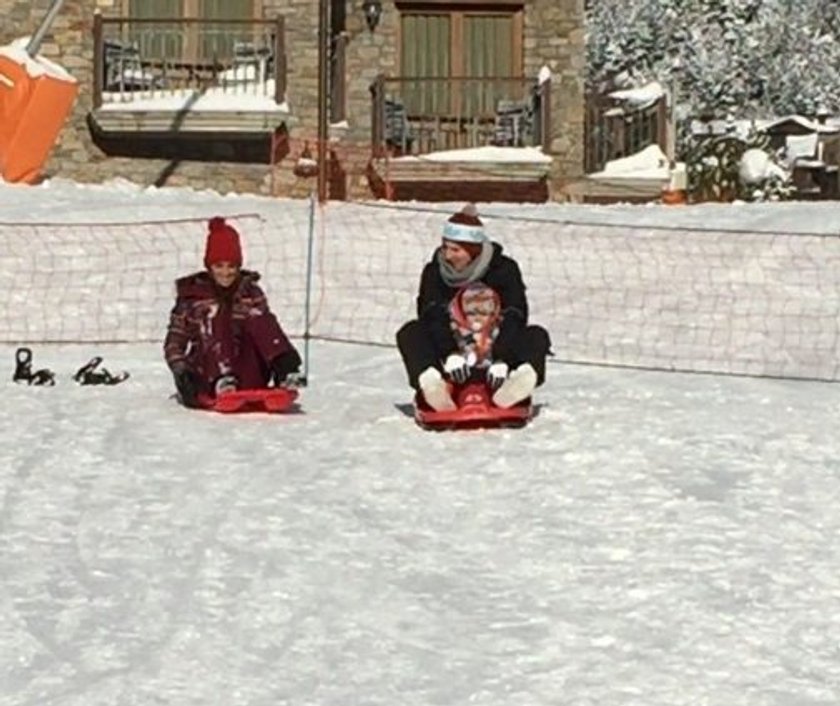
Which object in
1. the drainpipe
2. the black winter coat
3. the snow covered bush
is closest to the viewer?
the black winter coat

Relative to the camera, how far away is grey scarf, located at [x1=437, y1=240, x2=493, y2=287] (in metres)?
10.5

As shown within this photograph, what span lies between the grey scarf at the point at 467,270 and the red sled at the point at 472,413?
0.58 meters

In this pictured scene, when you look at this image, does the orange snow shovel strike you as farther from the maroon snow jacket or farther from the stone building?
the maroon snow jacket

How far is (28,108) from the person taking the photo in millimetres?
23641

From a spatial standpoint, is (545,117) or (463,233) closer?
(463,233)

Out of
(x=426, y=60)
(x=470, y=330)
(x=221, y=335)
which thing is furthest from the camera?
(x=426, y=60)

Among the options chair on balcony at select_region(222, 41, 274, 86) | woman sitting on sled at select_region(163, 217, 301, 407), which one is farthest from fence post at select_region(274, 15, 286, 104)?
woman sitting on sled at select_region(163, 217, 301, 407)

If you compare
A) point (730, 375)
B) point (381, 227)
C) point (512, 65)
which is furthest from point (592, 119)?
point (730, 375)

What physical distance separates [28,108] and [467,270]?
1419 cm

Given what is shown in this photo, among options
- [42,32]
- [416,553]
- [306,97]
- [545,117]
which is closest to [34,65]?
Result: [42,32]

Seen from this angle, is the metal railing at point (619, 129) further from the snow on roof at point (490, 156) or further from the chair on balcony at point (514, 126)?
the snow on roof at point (490, 156)

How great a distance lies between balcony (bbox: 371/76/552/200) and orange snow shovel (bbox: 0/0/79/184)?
4.48m

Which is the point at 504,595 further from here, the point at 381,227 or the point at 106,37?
the point at 106,37

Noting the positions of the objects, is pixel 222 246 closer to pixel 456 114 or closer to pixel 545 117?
pixel 545 117
